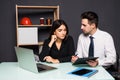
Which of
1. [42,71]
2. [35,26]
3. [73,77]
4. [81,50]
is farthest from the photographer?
[35,26]

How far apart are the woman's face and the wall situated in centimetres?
125

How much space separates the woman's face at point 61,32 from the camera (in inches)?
105

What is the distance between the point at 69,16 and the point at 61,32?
1.34 metres

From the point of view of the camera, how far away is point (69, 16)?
3969 millimetres

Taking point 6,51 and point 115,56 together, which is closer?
point 115,56

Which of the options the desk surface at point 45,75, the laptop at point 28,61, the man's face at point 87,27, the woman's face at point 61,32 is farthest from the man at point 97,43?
the laptop at point 28,61

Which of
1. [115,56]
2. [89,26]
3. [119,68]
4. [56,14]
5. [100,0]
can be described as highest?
[100,0]

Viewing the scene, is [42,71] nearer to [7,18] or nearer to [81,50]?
[81,50]

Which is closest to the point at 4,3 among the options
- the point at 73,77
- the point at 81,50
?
the point at 81,50

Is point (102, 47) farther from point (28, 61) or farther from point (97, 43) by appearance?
point (28, 61)

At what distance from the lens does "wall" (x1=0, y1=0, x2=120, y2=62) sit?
384cm

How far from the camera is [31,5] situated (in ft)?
12.7

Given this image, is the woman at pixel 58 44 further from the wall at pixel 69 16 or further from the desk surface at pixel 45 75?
the wall at pixel 69 16

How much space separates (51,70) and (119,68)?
1.21m
